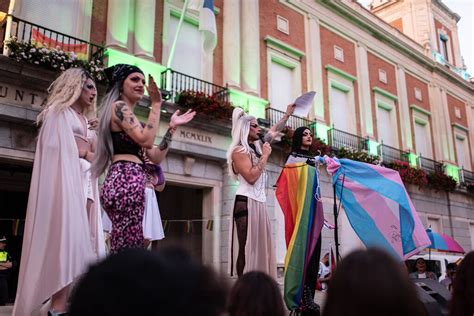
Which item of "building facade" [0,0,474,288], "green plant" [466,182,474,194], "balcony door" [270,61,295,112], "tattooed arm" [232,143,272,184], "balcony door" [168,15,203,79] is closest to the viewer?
"tattooed arm" [232,143,272,184]

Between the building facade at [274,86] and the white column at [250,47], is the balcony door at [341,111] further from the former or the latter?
the white column at [250,47]

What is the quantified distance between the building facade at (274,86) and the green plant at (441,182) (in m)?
0.33

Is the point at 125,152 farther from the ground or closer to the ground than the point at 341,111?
closer to the ground

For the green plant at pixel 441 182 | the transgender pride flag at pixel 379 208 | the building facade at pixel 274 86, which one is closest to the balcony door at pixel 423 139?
the building facade at pixel 274 86

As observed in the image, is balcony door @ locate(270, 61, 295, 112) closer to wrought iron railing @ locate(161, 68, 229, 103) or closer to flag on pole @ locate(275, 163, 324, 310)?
wrought iron railing @ locate(161, 68, 229, 103)

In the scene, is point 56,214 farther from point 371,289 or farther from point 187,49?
point 187,49

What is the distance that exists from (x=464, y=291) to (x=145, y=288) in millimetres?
1787

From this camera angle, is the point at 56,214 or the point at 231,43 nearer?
the point at 56,214

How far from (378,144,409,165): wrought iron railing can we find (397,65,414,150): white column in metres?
0.73

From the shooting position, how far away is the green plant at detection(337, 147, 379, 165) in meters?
14.5

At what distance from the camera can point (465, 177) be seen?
21188 mm

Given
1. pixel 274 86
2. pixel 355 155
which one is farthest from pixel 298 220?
pixel 355 155

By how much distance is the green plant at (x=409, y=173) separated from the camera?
53.5ft

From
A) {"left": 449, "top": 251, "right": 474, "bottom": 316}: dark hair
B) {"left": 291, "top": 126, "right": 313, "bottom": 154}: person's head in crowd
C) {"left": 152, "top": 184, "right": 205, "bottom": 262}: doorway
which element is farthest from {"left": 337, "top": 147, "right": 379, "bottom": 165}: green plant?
{"left": 449, "top": 251, "right": 474, "bottom": 316}: dark hair
